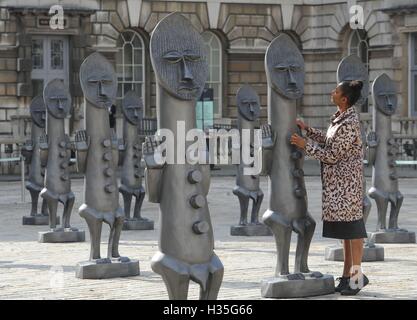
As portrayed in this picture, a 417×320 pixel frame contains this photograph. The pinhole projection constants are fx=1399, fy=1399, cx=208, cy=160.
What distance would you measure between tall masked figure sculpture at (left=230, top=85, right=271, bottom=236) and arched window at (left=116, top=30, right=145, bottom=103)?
761 inches

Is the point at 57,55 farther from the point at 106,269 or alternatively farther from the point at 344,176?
→ the point at 344,176

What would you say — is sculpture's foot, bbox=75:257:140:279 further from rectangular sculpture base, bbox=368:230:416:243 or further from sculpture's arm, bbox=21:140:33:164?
sculpture's arm, bbox=21:140:33:164

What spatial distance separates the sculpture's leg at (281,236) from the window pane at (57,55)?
78.8 feet

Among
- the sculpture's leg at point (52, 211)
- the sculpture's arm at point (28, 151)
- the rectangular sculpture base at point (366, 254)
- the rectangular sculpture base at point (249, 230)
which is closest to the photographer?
the rectangular sculpture base at point (366, 254)

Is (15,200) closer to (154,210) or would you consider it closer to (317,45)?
(154,210)

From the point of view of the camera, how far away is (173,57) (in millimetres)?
8828

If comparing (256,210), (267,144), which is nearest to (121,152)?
(256,210)

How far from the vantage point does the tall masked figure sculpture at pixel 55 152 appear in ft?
52.7

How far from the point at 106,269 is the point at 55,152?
14.5 ft

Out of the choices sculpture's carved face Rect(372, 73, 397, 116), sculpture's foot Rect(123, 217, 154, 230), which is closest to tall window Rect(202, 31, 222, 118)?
sculpture's foot Rect(123, 217, 154, 230)

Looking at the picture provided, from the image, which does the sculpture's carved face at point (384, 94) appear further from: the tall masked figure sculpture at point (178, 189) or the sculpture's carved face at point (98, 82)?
the tall masked figure sculpture at point (178, 189)

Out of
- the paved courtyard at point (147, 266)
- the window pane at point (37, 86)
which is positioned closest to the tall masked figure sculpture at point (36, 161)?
the paved courtyard at point (147, 266)
